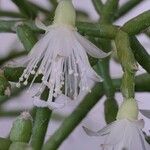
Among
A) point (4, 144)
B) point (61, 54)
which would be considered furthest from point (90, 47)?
point (4, 144)

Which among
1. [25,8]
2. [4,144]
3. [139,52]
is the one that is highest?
[25,8]

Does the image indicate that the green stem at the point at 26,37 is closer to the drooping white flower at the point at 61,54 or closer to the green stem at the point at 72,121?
the drooping white flower at the point at 61,54

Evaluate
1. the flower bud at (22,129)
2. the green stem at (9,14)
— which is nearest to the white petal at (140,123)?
the flower bud at (22,129)

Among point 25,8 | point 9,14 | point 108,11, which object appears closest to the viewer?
point 108,11

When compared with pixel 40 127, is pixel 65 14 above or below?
above

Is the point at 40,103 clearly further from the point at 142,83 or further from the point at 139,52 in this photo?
→ the point at 142,83

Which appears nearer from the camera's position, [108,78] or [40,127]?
[40,127]

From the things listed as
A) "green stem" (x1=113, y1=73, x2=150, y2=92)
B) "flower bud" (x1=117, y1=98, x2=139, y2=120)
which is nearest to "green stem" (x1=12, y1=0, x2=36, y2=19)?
"green stem" (x1=113, y1=73, x2=150, y2=92)
